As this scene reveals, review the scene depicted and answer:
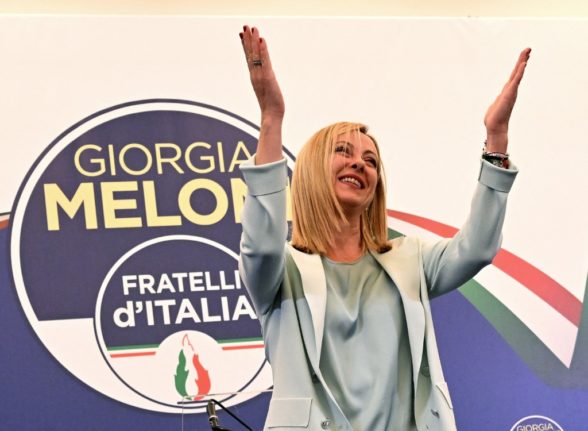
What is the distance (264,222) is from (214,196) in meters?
1.78

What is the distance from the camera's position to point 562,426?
3.38 meters

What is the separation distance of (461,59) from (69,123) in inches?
57.8

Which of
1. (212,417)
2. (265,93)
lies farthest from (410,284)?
(212,417)

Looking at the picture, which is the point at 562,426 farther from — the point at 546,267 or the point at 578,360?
the point at 546,267

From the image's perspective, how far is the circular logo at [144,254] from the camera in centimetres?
309

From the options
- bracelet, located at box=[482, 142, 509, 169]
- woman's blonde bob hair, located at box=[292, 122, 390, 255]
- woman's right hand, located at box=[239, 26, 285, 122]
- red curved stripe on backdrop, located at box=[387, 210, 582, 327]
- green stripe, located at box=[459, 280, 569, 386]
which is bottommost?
green stripe, located at box=[459, 280, 569, 386]

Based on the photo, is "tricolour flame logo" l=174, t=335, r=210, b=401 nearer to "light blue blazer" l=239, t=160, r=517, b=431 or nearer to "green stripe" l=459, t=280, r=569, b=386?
"green stripe" l=459, t=280, r=569, b=386

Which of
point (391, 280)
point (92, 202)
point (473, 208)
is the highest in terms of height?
point (473, 208)

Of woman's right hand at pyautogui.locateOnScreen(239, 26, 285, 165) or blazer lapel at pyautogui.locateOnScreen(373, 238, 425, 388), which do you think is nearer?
woman's right hand at pyautogui.locateOnScreen(239, 26, 285, 165)

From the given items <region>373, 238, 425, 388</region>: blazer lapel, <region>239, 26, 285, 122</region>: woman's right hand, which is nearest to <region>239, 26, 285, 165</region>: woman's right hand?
<region>239, 26, 285, 122</region>: woman's right hand

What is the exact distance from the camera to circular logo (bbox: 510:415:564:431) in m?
3.35

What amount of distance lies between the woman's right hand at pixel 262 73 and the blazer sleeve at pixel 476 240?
1.29ft

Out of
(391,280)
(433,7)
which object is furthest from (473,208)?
(433,7)

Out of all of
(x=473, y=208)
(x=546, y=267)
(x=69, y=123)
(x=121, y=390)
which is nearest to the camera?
(x=473, y=208)
